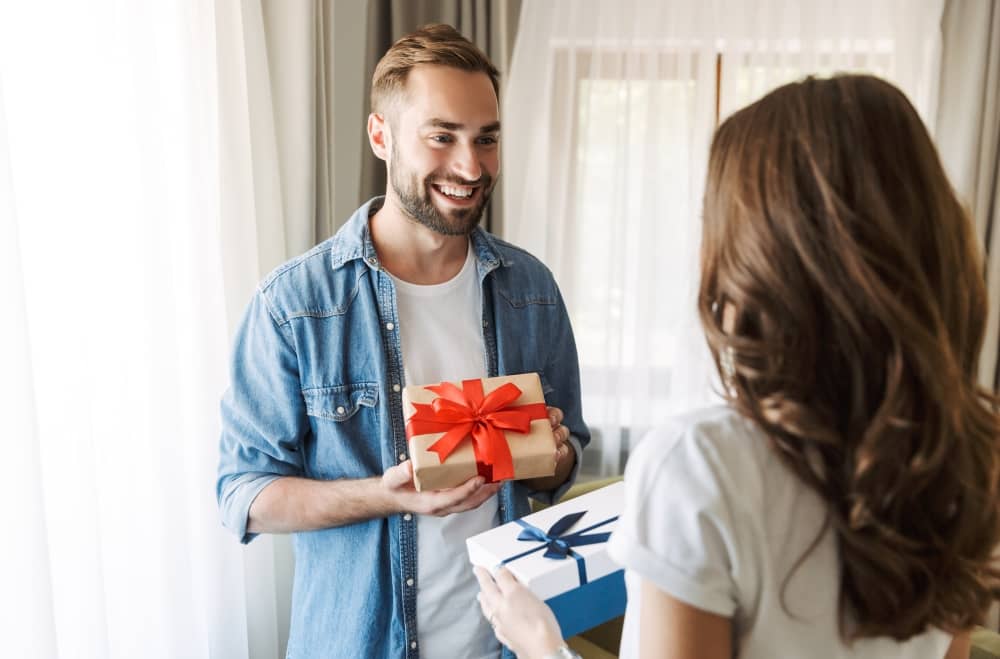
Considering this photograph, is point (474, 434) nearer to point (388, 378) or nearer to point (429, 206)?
point (388, 378)

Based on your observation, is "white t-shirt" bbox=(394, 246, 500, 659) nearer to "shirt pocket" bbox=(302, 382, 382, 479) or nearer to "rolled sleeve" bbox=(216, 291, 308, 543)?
"shirt pocket" bbox=(302, 382, 382, 479)

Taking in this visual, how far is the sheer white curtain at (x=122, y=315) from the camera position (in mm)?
1215

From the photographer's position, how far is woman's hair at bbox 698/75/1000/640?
0.69m

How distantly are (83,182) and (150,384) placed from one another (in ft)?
1.52

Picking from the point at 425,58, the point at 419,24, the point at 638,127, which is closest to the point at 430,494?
the point at 425,58

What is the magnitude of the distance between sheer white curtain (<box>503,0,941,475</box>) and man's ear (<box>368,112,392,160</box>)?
49.2 inches

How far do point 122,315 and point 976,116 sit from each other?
3023mm

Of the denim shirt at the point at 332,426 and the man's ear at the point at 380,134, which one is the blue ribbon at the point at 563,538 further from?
the man's ear at the point at 380,134

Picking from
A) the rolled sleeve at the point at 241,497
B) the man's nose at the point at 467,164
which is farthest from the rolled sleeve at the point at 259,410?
the man's nose at the point at 467,164

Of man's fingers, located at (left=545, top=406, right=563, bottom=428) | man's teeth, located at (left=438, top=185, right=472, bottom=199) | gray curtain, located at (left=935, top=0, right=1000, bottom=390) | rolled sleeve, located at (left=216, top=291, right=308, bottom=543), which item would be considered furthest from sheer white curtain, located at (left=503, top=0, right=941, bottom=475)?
rolled sleeve, located at (left=216, top=291, right=308, bottom=543)

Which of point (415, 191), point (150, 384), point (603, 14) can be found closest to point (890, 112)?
point (415, 191)

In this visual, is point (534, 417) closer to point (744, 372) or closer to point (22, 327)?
point (744, 372)

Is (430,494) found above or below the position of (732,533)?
below

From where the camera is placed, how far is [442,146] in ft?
4.85
